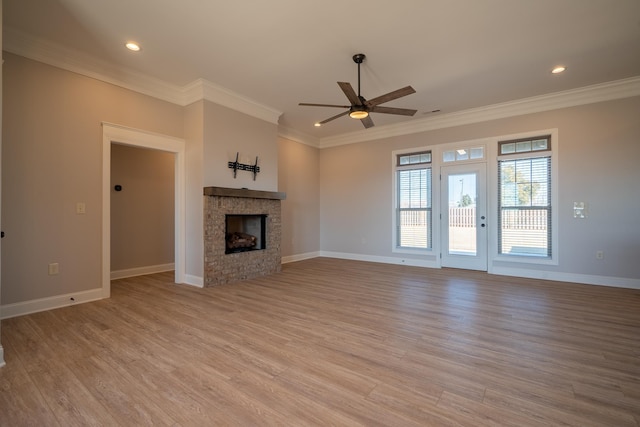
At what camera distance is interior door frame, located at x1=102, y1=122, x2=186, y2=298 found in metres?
3.79

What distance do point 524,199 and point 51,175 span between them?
693 cm

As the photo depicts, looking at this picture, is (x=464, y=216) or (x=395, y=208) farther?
(x=395, y=208)

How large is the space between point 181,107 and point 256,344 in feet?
12.9

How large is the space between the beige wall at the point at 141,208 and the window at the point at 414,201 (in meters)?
4.76

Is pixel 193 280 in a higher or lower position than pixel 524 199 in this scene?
lower

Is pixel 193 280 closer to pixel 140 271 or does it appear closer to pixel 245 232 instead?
pixel 245 232

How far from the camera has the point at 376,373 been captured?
1995 millimetres

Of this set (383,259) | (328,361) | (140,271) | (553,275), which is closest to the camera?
(328,361)

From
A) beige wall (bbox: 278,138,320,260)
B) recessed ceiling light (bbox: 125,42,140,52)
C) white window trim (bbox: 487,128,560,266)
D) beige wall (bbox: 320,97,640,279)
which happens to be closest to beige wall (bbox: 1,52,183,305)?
recessed ceiling light (bbox: 125,42,140,52)

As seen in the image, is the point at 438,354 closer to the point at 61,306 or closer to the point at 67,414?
the point at 67,414

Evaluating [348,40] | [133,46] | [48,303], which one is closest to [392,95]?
[348,40]

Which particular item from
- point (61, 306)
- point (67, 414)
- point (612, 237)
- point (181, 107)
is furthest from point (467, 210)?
point (61, 306)

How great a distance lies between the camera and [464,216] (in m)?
5.59

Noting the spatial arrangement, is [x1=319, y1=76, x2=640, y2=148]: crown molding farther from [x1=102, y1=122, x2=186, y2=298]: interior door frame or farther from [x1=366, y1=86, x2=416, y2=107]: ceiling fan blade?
[x1=102, y1=122, x2=186, y2=298]: interior door frame
